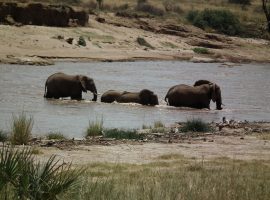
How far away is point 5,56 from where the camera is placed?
132 feet

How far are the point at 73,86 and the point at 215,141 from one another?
1188 centimetres

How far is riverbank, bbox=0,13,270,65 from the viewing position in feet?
144

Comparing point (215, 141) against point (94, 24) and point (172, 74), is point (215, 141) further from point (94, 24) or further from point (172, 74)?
point (94, 24)

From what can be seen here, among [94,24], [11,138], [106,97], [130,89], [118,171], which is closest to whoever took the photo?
[118,171]

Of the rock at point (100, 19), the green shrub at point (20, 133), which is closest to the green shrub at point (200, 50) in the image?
the rock at point (100, 19)

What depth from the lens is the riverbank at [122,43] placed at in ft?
144

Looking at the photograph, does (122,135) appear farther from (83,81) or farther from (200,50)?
(200,50)

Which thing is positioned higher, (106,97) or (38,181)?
(38,181)

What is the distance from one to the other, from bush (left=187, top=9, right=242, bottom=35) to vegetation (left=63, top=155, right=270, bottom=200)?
62338 mm

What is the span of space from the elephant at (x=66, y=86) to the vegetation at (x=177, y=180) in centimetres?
1416

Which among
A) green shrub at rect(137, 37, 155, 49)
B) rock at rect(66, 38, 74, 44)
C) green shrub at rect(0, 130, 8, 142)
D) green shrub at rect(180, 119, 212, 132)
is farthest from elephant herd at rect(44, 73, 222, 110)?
green shrub at rect(137, 37, 155, 49)

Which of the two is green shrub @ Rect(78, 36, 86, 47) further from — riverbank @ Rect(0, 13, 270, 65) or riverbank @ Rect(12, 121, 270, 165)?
riverbank @ Rect(12, 121, 270, 165)

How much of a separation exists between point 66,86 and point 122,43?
26305mm

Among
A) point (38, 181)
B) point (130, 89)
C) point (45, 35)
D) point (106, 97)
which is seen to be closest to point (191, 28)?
point (45, 35)
